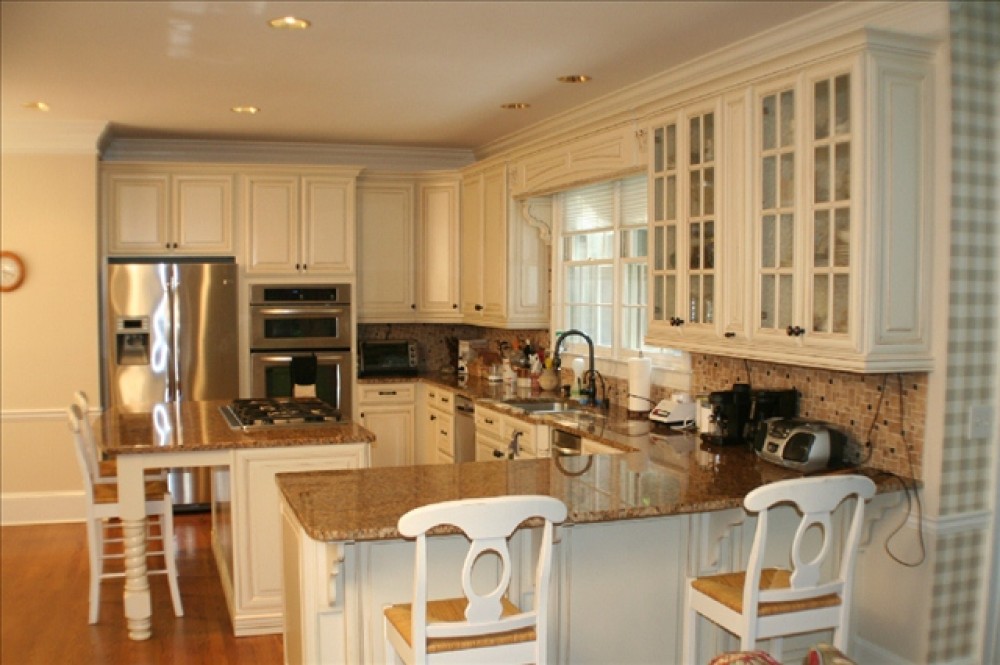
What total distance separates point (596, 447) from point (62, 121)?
13.6ft

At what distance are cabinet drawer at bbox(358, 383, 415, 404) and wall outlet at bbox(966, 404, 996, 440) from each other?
13.7ft

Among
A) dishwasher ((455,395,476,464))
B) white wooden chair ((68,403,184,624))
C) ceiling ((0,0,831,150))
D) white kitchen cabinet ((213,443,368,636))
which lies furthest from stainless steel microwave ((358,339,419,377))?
white kitchen cabinet ((213,443,368,636))

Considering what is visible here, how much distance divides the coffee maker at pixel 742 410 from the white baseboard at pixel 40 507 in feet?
14.6

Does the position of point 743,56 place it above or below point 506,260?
above

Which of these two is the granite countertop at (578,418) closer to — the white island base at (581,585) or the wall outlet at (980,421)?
the white island base at (581,585)

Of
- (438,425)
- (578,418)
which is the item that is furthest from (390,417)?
(578,418)

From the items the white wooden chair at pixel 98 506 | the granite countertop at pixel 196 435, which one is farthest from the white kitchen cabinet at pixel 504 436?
the white wooden chair at pixel 98 506

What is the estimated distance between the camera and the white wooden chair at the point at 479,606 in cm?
233

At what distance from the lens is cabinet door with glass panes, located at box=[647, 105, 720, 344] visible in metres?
3.94

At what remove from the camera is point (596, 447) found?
424 centimetres

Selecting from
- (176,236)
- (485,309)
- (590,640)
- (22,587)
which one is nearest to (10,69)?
(176,236)

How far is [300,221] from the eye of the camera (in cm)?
677

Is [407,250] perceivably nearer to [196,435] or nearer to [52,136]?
[52,136]

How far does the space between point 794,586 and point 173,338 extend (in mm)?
4835
